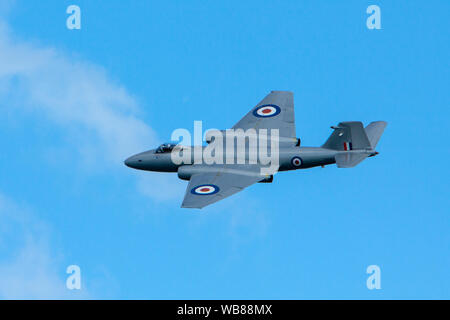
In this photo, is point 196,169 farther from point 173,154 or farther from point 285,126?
point 285,126

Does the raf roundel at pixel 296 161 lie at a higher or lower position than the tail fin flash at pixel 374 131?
lower

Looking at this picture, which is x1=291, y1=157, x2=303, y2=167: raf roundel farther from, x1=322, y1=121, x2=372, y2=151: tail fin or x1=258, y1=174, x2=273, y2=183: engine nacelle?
x1=322, y1=121, x2=372, y2=151: tail fin

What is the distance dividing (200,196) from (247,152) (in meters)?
5.32

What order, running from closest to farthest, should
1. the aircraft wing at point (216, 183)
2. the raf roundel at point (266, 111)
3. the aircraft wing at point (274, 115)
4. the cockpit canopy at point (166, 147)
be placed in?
the aircraft wing at point (216, 183) < the cockpit canopy at point (166, 147) < the aircraft wing at point (274, 115) < the raf roundel at point (266, 111)

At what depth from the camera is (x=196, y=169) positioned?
50.5 m

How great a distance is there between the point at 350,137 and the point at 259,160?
6058 millimetres

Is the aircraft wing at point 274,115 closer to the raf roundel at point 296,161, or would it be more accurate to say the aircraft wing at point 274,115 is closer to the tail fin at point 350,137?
the raf roundel at point 296,161

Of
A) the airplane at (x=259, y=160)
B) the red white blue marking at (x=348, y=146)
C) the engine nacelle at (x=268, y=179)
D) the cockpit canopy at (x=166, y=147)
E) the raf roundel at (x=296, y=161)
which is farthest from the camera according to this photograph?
the cockpit canopy at (x=166, y=147)

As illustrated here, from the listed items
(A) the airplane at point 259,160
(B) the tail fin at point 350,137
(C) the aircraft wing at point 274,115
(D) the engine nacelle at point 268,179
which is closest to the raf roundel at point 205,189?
(A) the airplane at point 259,160

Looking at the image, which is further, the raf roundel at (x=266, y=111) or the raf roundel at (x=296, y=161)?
the raf roundel at (x=266, y=111)

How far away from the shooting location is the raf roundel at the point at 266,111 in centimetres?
5559

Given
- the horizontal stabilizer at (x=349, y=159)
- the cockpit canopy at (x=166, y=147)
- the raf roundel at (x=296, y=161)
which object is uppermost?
the cockpit canopy at (x=166, y=147)

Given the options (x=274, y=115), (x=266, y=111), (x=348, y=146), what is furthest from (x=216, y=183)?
(x=266, y=111)
